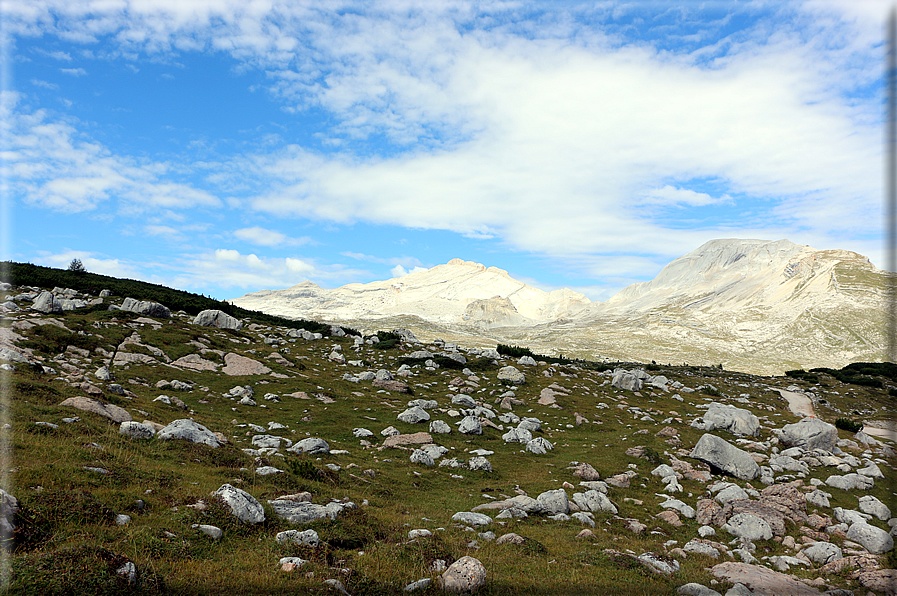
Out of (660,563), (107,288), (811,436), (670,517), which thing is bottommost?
(670,517)

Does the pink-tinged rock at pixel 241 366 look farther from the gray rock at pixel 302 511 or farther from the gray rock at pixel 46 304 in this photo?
the gray rock at pixel 302 511

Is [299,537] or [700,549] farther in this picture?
[700,549]

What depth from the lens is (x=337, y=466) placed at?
1731cm

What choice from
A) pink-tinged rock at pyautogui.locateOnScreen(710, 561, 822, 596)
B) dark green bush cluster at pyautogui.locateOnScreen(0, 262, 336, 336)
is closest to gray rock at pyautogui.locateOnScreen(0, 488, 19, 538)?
pink-tinged rock at pyautogui.locateOnScreen(710, 561, 822, 596)

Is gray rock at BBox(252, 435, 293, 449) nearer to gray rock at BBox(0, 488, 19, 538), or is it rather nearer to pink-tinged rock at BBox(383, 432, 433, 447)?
pink-tinged rock at BBox(383, 432, 433, 447)

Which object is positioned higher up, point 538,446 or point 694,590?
point 694,590

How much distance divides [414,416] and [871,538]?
71.3ft

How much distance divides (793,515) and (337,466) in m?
19.2

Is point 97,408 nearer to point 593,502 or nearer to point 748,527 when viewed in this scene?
point 593,502

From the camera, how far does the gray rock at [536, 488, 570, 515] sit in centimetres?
1606

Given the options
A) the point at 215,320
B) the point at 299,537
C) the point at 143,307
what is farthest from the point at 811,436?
the point at 143,307

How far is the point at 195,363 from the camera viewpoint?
104ft

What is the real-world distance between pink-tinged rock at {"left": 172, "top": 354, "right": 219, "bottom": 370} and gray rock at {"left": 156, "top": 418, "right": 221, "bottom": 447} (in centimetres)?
1840

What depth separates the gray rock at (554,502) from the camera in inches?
632
